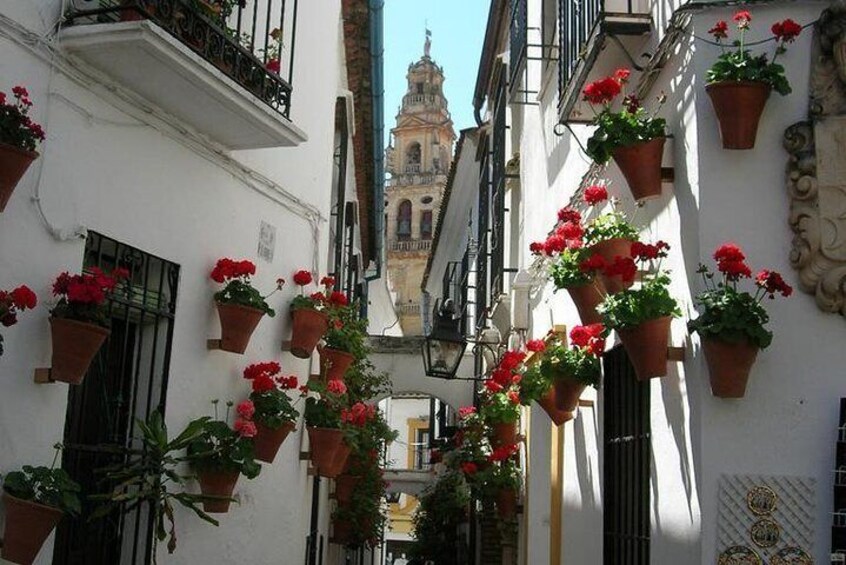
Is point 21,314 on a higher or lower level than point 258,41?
lower

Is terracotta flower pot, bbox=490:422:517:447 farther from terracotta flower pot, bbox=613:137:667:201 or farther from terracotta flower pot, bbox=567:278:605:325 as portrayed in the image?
terracotta flower pot, bbox=613:137:667:201

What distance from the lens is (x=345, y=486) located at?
11820 mm

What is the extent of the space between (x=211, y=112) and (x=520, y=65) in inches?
210

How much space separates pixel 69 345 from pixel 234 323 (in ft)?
6.03

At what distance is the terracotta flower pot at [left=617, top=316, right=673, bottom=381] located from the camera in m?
4.84

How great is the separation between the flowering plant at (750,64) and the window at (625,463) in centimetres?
194

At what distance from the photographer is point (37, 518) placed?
15.4 ft

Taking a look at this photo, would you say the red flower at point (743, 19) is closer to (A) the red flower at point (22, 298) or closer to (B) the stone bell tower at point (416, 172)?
(A) the red flower at point (22, 298)

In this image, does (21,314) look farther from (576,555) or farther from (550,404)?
(576,555)

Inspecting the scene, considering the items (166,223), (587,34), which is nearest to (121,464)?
(166,223)

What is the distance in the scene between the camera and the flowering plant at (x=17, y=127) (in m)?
4.46

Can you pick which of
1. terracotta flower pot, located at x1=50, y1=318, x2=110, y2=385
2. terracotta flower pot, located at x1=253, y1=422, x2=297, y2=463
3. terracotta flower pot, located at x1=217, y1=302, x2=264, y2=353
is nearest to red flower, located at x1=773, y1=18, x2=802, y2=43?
terracotta flower pot, located at x1=50, y1=318, x2=110, y2=385

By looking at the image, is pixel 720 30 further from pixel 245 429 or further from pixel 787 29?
pixel 245 429

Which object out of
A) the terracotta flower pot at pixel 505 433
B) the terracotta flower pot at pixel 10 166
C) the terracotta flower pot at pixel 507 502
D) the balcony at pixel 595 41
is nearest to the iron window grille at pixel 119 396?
the terracotta flower pot at pixel 10 166
